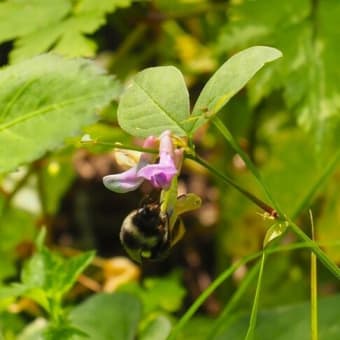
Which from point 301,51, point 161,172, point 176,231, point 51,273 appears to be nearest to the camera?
point 161,172

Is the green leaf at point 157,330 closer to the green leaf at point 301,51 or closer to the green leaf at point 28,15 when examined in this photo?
the green leaf at point 301,51

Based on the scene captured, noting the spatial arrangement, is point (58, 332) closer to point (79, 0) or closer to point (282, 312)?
Result: point (282, 312)

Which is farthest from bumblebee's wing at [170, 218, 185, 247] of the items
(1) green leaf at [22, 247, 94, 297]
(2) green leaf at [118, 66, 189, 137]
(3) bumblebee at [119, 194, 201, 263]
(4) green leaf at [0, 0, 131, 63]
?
(4) green leaf at [0, 0, 131, 63]

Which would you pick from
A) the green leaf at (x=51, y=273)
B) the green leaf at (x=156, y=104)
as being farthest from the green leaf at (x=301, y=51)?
the green leaf at (x=156, y=104)

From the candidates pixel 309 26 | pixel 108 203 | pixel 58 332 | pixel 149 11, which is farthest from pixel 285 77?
pixel 108 203

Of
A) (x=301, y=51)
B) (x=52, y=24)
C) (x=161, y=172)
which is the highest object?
(x=161, y=172)

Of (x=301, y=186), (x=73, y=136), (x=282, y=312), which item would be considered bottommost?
(x=301, y=186)

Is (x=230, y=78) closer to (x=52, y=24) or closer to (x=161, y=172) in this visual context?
(x=161, y=172)

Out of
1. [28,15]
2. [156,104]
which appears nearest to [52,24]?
[28,15]
